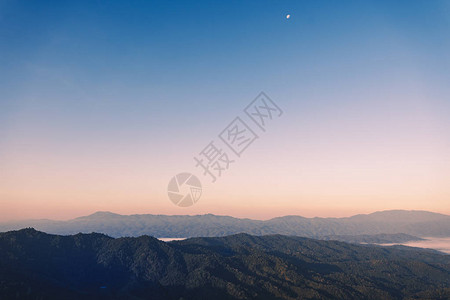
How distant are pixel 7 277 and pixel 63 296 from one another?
3808 centimetres

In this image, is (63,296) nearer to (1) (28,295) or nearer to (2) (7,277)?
(1) (28,295)

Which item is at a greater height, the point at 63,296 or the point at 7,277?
the point at 7,277

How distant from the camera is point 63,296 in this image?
194m

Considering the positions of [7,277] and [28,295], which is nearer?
[28,295]

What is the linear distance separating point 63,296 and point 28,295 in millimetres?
23867

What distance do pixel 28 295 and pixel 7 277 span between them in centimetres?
2585

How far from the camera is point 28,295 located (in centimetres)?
17612

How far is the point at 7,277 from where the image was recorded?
188 m

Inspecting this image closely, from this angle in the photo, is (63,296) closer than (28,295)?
No

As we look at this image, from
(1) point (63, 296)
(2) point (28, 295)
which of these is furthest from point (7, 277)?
(1) point (63, 296)
